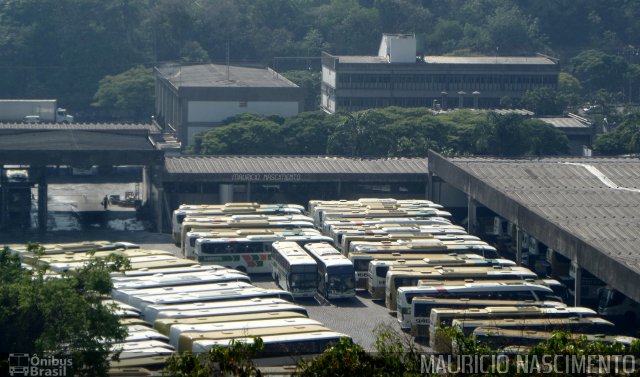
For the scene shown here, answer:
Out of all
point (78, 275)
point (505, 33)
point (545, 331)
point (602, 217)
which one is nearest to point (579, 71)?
point (505, 33)

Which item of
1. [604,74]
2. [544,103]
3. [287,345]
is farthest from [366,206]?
[604,74]

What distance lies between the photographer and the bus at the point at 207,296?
2533 cm

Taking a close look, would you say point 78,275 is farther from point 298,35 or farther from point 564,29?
point 564,29

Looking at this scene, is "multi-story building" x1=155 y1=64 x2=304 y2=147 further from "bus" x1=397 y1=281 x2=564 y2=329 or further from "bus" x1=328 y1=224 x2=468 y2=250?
"bus" x1=397 y1=281 x2=564 y2=329

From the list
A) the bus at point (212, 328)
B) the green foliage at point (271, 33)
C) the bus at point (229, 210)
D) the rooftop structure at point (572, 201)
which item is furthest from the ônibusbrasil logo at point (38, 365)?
the green foliage at point (271, 33)

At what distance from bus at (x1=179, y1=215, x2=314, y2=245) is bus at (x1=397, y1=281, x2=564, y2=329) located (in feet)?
22.7

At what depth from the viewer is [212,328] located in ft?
75.9

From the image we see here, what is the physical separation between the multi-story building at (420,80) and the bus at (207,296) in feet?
98.7

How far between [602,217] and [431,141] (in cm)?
1641

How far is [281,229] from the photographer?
32.2 m

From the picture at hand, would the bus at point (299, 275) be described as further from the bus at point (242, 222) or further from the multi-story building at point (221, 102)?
the multi-story building at point (221, 102)

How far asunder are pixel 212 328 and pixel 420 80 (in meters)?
34.7

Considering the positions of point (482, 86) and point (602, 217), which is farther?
point (482, 86)

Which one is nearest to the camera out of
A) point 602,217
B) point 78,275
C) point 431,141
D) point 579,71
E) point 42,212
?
point 78,275
